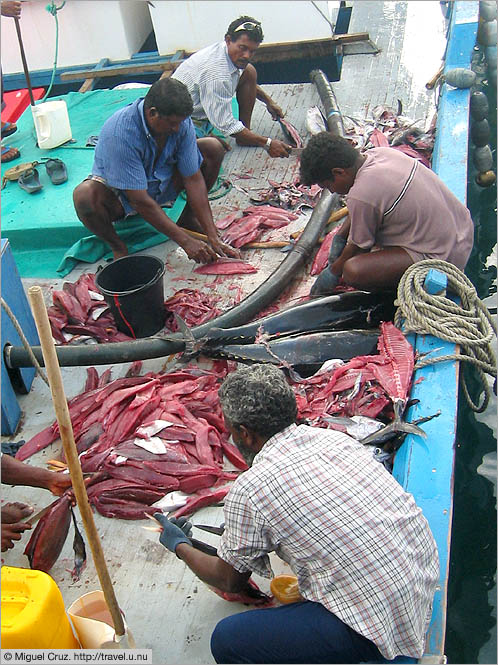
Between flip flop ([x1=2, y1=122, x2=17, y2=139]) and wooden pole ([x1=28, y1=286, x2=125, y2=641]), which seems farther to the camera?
flip flop ([x1=2, y1=122, x2=17, y2=139])

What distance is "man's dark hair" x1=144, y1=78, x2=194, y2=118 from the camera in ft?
16.9

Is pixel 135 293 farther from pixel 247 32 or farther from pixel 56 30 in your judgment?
pixel 56 30

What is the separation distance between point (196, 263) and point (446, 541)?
11.8 ft

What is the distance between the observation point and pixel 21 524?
11.9 feet

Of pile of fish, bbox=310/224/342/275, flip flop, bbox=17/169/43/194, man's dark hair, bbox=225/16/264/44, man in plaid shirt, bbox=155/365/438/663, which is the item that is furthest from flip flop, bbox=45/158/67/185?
man in plaid shirt, bbox=155/365/438/663

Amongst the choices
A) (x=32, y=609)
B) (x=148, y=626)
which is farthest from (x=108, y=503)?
(x=32, y=609)

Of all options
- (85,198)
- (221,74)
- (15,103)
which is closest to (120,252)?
(85,198)

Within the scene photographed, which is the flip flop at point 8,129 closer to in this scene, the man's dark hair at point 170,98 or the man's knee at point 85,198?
the man's knee at point 85,198

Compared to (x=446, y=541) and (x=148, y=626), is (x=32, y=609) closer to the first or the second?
(x=148, y=626)

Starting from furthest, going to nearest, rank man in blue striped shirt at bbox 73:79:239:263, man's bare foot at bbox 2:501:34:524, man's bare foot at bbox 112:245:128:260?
man's bare foot at bbox 112:245:128:260, man in blue striped shirt at bbox 73:79:239:263, man's bare foot at bbox 2:501:34:524

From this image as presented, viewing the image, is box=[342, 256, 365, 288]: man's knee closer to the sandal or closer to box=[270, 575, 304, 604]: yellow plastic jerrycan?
box=[270, 575, 304, 604]: yellow plastic jerrycan

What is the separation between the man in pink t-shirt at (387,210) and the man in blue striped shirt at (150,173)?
50.3 inches

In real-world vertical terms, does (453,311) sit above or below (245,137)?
below

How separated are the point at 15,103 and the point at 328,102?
401cm
